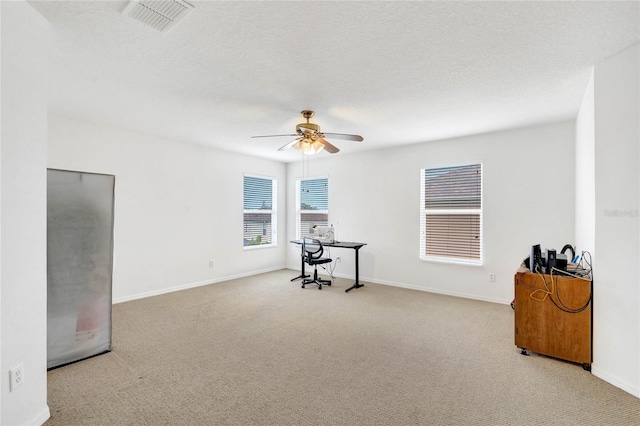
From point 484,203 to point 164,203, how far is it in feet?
16.7

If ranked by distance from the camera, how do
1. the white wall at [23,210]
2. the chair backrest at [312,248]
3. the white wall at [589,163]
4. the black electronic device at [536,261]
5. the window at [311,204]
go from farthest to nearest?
1. the window at [311,204]
2. the chair backrest at [312,248]
3. the black electronic device at [536,261]
4. the white wall at [589,163]
5. the white wall at [23,210]

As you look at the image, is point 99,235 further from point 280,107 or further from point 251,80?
point 280,107

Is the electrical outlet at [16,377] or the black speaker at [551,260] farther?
the black speaker at [551,260]

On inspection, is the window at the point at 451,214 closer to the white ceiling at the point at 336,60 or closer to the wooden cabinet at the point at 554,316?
the white ceiling at the point at 336,60

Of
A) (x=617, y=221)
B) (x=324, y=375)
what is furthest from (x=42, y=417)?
(x=617, y=221)

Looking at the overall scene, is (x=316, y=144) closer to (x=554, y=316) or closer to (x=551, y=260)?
(x=551, y=260)

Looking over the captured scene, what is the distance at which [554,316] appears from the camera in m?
2.74

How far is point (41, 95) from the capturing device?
1926mm

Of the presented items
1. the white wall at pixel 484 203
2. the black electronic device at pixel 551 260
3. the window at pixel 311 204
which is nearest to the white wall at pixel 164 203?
the window at pixel 311 204

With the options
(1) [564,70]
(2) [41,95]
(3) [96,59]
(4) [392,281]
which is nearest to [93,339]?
(2) [41,95]

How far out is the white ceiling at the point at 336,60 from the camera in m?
1.90

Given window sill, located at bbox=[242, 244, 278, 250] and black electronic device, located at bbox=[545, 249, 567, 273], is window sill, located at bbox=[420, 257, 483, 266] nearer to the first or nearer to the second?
black electronic device, located at bbox=[545, 249, 567, 273]

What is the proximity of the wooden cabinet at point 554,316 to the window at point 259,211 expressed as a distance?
16.3 feet

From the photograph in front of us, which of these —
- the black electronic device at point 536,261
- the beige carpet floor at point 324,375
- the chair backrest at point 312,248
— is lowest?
the beige carpet floor at point 324,375
